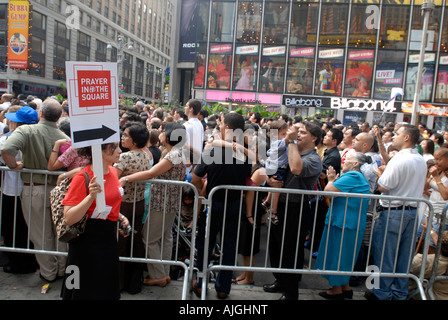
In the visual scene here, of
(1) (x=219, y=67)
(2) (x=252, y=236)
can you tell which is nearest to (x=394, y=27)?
(1) (x=219, y=67)

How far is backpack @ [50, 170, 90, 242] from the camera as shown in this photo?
8.59ft

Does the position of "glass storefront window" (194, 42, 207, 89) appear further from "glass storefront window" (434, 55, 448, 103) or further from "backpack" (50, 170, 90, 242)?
"backpack" (50, 170, 90, 242)

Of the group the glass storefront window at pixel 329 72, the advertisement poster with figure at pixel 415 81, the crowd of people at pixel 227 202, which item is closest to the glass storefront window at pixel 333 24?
the glass storefront window at pixel 329 72

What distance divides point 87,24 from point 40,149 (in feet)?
192

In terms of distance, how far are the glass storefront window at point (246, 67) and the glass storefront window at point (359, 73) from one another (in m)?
7.55

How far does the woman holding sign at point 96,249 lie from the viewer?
2791 mm

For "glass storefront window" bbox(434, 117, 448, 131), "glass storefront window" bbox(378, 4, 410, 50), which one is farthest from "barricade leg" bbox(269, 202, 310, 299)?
"glass storefront window" bbox(434, 117, 448, 131)

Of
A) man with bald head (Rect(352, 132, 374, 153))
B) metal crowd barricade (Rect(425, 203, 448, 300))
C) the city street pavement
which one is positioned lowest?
the city street pavement

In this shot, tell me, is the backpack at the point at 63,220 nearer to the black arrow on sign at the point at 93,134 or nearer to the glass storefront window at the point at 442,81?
the black arrow on sign at the point at 93,134

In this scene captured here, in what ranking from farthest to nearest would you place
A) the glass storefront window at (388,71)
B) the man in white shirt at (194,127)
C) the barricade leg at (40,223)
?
the glass storefront window at (388,71)
the man in white shirt at (194,127)
the barricade leg at (40,223)

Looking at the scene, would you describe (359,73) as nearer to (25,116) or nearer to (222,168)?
(222,168)

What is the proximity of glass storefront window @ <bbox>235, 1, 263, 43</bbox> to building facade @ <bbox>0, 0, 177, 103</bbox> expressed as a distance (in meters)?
9.83

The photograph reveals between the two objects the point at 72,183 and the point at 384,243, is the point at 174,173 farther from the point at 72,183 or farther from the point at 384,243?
the point at 384,243

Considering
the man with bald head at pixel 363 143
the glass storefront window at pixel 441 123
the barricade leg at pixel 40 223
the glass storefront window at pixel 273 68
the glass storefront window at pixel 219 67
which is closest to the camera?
the barricade leg at pixel 40 223
